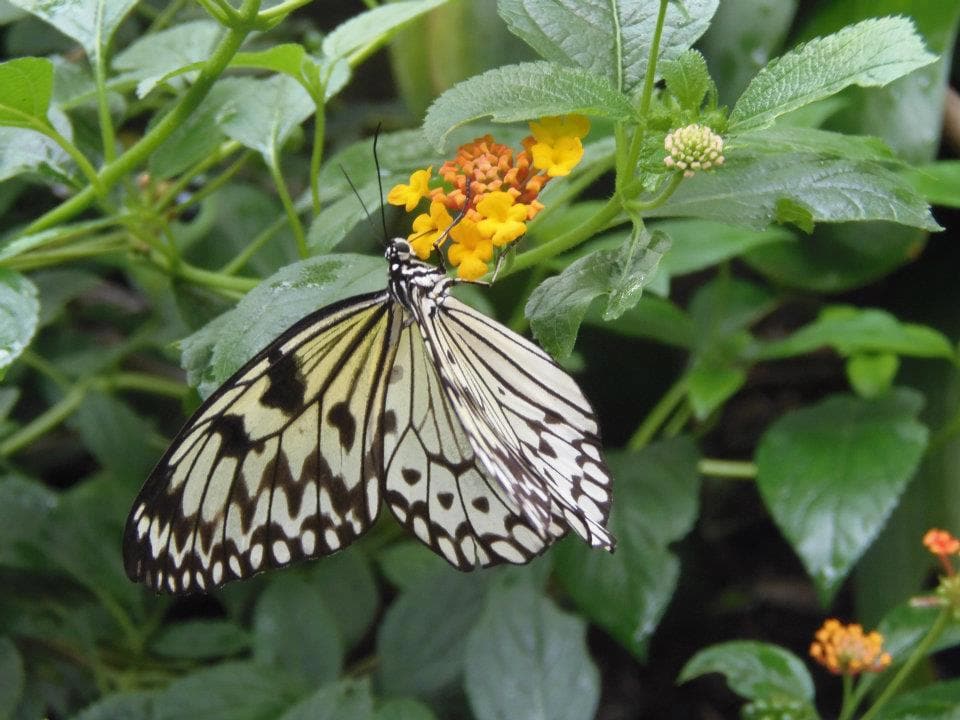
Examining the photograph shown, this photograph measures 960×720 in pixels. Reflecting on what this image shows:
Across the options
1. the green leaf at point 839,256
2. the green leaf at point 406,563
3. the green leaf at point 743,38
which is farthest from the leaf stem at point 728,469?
the green leaf at point 743,38

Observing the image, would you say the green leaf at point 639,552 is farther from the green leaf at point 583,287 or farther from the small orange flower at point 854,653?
the green leaf at point 583,287

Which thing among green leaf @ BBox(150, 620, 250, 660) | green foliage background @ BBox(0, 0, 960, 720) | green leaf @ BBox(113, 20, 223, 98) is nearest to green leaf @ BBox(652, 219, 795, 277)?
green foliage background @ BBox(0, 0, 960, 720)

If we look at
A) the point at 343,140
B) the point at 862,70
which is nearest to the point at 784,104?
the point at 862,70

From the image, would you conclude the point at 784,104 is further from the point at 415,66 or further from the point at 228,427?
the point at 415,66

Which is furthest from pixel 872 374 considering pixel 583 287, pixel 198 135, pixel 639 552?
pixel 198 135

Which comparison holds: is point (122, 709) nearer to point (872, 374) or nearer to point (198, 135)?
point (198, 135)

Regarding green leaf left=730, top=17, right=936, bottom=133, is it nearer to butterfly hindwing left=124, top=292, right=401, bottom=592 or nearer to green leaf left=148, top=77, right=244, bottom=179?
butterfly hindwing left=124, top=292, right=401, bottom=592

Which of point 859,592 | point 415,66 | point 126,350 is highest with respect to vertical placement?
point 415,66
